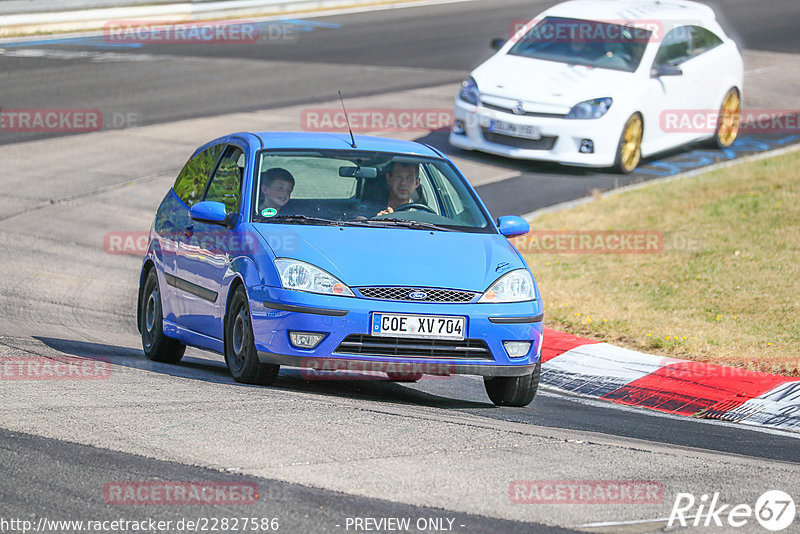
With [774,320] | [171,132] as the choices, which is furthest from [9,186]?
[774,320]

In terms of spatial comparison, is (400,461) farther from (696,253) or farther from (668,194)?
(668,194)

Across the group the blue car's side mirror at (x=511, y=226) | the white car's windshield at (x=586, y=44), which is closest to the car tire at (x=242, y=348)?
the blue car's side mirror at (x=511, y=226)

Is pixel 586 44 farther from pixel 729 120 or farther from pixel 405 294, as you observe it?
pixel 405 294

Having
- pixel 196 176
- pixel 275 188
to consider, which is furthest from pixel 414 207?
pixel 196 176

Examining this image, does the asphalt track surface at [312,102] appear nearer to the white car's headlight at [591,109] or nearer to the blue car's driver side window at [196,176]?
the white car's headlight at [591,109]

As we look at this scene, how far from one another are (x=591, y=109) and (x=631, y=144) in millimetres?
982

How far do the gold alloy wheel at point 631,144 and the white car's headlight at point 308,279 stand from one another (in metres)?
10.7

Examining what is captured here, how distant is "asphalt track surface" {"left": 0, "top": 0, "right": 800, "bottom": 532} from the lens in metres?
5.47

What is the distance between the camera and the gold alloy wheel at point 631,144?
17.8 meters

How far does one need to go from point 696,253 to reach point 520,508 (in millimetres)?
8409

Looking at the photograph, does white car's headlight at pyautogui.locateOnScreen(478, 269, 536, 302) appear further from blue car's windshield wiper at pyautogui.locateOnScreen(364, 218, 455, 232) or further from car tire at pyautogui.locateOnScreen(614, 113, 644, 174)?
car tire at pyautogui.locateOnScreen(614, 113, 644, 174)

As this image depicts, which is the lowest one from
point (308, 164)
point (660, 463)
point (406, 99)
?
point (406, 99)

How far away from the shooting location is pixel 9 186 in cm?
1634

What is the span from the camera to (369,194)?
889cm
